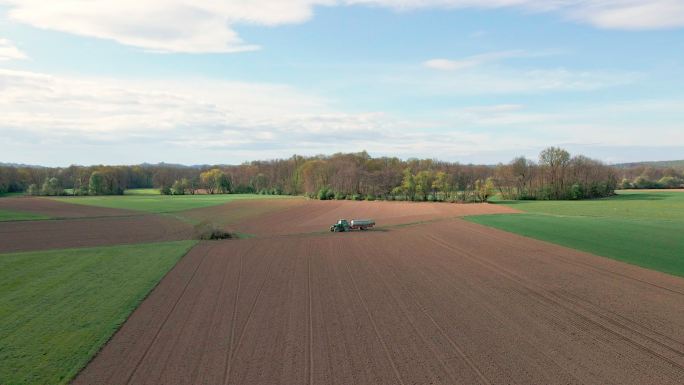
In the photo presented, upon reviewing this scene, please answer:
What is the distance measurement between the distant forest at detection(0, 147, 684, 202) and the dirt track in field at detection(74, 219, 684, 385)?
231 ft

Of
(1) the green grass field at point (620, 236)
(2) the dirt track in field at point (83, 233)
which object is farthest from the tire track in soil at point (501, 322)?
(2) the dirt track in field at point (83, 233)

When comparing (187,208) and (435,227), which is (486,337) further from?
(187,208)

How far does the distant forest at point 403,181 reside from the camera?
100 m

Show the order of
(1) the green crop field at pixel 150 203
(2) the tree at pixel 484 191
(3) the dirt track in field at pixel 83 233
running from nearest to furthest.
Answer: (3) the dirt track in field at pixel 83 233, (1) the green crop field at pixel 150 203, (2) the tree at pixel 484 191

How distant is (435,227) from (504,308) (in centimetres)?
3057

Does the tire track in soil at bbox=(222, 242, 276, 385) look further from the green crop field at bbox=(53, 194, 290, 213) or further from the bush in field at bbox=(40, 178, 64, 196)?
the bush in field at bbox=(40, 178, 64, 196)

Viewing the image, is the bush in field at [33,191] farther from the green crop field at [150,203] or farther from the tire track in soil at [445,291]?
the tire track in soil at [445,291]

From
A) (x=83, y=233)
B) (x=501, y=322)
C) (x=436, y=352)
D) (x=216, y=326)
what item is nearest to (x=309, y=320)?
(x=216, y=326)

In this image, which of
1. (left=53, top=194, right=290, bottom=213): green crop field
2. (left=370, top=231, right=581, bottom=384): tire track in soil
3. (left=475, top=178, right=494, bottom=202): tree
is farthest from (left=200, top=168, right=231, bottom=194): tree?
(left=370, top=231, right=581, bottom=384): tire track in soil

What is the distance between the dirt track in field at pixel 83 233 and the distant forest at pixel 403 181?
54578 mm

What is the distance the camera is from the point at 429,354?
1405cm

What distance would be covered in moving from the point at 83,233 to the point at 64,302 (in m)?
31.0

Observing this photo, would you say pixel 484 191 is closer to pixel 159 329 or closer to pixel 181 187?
pixel 159 329

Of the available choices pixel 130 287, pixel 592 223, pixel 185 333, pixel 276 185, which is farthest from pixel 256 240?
pixel 276 185
